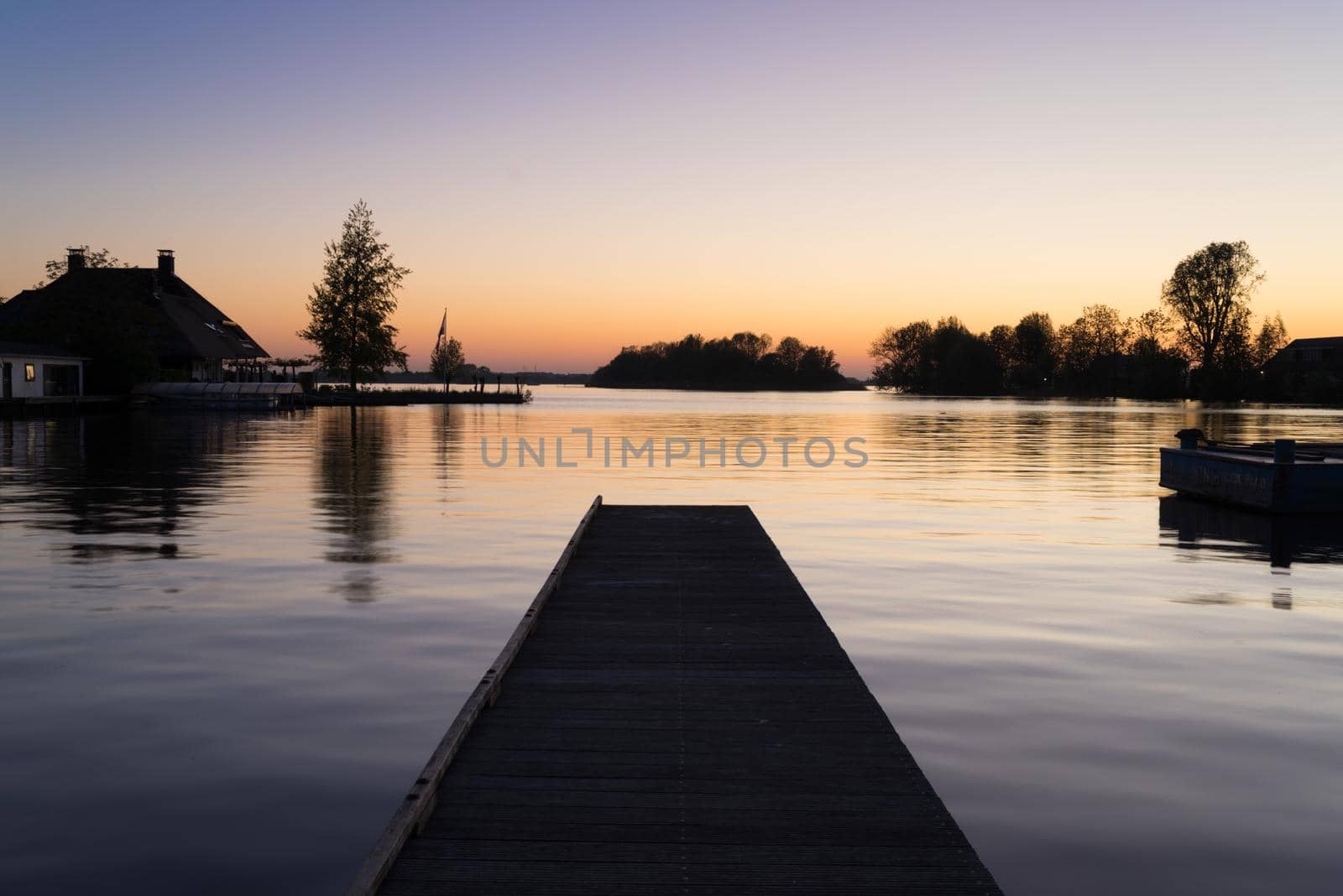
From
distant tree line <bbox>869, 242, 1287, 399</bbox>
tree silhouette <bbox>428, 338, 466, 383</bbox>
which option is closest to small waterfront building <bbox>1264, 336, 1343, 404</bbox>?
distant tree line <bbox>869, 242, 1287, 399</bbox>

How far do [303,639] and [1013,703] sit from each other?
7.02 meters

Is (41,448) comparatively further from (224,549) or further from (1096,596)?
(1096,596)

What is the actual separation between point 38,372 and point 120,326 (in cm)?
917

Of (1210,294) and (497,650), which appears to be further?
(1210,294)

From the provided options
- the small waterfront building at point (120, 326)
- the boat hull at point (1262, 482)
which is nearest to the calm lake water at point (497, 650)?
the boat hull at point (1262, 482)

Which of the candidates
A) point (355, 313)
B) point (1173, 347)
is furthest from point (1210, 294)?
point (355, 313)

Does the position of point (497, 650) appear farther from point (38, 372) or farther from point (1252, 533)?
point (38, 372)

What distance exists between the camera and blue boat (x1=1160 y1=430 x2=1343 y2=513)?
73.7 ft

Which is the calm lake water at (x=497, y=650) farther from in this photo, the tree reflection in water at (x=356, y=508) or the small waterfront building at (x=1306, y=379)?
the small waterfront building at (x=1306, y=379)

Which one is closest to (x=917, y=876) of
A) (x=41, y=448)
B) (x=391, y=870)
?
(x=391, y=870)

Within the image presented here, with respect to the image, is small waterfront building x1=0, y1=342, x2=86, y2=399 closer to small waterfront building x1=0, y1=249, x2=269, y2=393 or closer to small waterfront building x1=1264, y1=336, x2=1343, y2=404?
small waterfront building x1=0, y1=249, x2=269, y2=393

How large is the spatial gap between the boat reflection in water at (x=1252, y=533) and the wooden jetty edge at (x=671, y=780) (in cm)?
1161

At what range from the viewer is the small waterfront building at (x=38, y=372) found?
56.6 meters

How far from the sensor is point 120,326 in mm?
68250
